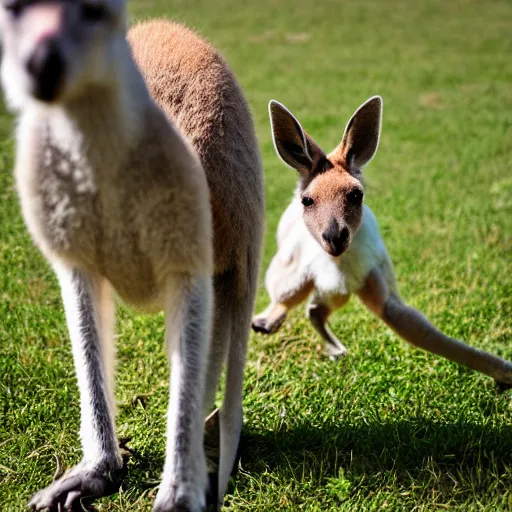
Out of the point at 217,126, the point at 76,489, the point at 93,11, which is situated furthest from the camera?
the point at 217,126

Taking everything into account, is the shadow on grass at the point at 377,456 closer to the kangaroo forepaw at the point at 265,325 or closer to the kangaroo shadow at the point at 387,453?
the kangaroo shadow at the point at 387,453

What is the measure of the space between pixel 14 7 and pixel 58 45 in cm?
17

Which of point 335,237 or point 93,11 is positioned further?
point 335,237

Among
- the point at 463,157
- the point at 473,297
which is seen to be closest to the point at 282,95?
the point at 463,157

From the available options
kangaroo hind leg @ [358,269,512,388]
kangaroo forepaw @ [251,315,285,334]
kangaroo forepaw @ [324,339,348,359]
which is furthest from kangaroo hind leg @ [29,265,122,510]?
kangaroo forepaw @ [324,339,348,359]

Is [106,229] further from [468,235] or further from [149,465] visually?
[468,235]

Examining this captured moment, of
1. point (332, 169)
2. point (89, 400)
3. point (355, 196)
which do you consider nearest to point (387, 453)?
point (355, 196)

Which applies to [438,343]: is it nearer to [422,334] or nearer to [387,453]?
[422,334]

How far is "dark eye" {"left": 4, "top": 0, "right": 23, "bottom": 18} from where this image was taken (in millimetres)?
1438

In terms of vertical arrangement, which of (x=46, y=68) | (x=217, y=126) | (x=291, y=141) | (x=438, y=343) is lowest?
(x=438, y=343)

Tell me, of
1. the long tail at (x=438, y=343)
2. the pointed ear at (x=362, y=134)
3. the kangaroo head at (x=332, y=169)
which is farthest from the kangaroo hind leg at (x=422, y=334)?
the pointed ear at (x=362, y=134)

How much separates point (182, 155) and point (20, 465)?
1.58 metres

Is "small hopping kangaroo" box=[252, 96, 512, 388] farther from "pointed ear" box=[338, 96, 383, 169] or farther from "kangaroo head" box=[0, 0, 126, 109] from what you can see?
"kangaroo head" box=[0, 0, 126, 109]

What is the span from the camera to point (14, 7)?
4.75 ft
